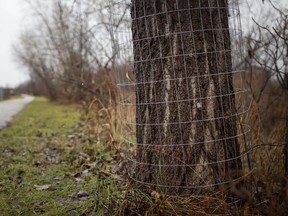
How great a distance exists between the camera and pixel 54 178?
336 cm

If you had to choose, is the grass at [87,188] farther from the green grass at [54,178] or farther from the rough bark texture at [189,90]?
the rough bark texture at [189,90]

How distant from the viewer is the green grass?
249 centimetres

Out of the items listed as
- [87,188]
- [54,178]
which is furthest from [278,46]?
[54,178]

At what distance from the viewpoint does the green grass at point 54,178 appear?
249cm

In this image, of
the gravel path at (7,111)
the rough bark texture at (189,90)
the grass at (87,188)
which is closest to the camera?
the grass at (87,188)

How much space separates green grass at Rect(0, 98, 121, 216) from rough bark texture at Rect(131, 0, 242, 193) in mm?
610

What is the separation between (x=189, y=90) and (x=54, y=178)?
6.24 feet

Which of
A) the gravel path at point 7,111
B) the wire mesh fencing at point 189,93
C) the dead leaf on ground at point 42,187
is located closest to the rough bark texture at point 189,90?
the wire mesh fencing at point 189,93

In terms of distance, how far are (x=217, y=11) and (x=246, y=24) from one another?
3.62 metres

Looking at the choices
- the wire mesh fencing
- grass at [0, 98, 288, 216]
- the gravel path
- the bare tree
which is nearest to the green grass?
grass at [0, 98, 288, 216]

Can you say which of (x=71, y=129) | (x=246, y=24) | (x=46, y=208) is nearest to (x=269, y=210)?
(x=46, y=208)

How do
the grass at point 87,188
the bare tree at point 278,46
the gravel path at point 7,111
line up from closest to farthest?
the grass at point 87,188, the bare tree at point 278,46, the gravel path at point 7,111

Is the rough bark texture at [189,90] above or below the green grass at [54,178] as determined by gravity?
above

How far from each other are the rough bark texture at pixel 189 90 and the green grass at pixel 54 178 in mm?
610
